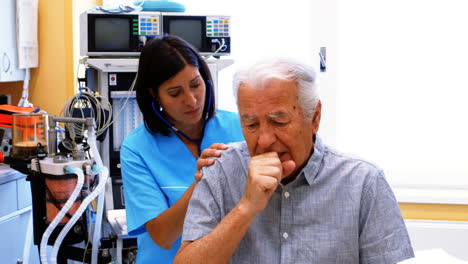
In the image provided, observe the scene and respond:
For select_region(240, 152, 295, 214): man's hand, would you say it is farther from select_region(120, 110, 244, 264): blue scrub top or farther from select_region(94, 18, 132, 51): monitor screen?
select_region(94, 18, 132, 51): monitor screen

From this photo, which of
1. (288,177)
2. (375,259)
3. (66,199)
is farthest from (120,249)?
(375,259)

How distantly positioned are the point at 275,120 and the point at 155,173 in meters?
0.58

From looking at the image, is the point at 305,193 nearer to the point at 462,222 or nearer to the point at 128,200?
the point at 128,200

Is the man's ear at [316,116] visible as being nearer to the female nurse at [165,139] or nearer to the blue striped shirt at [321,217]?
the blue striped shirt at [321,217]

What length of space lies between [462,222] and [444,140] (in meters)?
0.51

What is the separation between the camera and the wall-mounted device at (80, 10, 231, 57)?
2.73 m

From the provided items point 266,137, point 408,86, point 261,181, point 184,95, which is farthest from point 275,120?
point 408,86

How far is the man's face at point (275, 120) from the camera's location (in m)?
1.25

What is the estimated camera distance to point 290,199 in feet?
4.40

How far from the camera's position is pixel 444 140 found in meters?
3.35

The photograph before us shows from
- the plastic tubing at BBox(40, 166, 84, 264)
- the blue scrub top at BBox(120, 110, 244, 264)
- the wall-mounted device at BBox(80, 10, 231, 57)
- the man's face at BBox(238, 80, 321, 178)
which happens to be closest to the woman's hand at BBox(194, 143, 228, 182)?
the man's face at BBox(238, 80, 321, 178)

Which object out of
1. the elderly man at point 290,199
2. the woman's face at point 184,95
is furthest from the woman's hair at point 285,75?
the woman's face at point 184,95

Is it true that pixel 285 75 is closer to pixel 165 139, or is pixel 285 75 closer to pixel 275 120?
pixel 275 120

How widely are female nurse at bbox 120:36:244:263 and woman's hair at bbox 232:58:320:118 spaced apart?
44 centimetres
